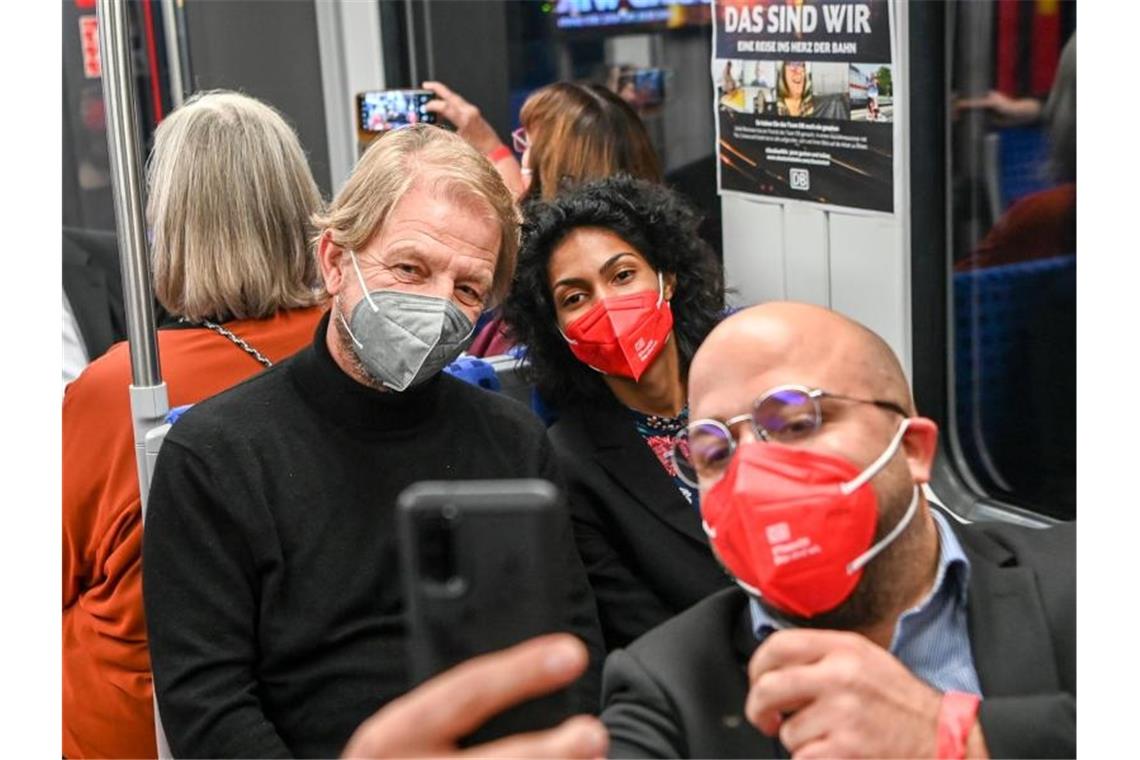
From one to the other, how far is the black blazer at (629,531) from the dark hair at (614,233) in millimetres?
141

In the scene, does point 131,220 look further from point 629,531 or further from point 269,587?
point 629,531

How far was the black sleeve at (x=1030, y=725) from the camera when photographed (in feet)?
4.45

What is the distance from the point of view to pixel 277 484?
79.5 inches

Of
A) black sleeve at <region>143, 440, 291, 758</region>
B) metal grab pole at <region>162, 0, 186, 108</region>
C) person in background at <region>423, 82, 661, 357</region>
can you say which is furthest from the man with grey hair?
metal grab pole at <region>162, 0, 186, 108</region>

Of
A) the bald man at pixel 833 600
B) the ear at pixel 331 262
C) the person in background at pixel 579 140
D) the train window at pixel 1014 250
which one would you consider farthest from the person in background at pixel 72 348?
the bald man at pixel 833 600

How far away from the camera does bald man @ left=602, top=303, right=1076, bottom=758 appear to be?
1.32 meters

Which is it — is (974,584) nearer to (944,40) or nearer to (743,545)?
(743,545)

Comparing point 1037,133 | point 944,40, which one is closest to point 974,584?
point 1037,133

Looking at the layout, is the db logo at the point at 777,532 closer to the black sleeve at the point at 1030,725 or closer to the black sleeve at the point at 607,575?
the black sleeve at the point at 1030,725

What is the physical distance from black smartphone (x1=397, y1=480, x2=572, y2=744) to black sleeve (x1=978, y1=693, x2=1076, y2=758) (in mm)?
513

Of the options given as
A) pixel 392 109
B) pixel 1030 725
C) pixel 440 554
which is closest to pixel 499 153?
pixel 392 109

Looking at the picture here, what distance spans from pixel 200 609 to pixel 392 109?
2.62m

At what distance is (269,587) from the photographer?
1987mm

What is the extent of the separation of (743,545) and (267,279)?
4.85 ft
